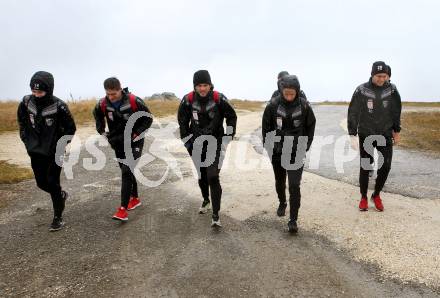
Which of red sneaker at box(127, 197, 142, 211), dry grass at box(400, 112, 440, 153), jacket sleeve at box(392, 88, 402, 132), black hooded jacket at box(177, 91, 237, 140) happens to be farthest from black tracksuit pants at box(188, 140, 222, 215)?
dry grass at box(400, 112, 440, 153)

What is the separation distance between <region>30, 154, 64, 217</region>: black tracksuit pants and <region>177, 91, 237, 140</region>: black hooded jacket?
2186 millimetres

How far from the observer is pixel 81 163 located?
13117 mm

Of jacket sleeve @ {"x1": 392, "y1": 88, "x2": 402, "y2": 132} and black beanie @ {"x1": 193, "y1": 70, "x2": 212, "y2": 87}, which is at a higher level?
black beanie @ {"x1": 193, "y1": 70, "x2": 212, "y2": 87}

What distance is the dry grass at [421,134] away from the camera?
49.4 ft

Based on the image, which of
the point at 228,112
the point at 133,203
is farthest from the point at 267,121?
the point at 133,203

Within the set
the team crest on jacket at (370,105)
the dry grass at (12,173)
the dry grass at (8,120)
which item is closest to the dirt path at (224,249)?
the team crest on jacket at (370,105)

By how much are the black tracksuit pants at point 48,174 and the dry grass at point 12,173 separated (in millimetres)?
4195

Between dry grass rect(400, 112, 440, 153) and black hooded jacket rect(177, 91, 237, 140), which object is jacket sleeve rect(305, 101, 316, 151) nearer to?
black hooded jacket rect(177, 91, 237, 140)

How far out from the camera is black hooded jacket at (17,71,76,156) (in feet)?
23.0

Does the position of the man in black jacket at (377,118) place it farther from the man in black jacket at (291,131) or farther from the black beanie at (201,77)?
the black beanie at (201,77)

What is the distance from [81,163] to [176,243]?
24.8 ft

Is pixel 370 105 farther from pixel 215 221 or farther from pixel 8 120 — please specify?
pixel 8 120

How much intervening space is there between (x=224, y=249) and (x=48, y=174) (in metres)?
3.10

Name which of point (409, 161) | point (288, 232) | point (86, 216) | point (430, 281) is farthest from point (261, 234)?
point (409, 161)
